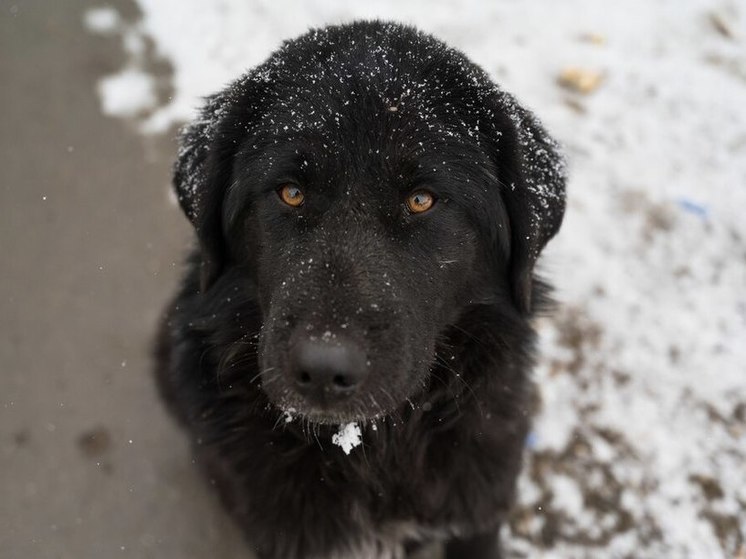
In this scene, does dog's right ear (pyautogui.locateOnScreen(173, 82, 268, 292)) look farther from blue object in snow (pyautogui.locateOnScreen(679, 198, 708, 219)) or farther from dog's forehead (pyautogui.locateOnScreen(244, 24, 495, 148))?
blue object in snow (pyautogui.locateOnScreen(679, 198, 708, 219))

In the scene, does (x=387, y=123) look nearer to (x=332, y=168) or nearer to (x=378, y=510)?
(x=332, y=168)

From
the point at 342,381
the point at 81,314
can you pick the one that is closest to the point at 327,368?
the point at 342,381

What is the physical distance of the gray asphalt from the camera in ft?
10.7

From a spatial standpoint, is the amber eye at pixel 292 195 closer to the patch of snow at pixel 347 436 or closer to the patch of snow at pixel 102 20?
the patch of snow at pixel 347 436

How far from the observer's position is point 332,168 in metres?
2.13

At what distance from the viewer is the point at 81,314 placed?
3836 mm

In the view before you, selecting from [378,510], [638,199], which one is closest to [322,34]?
[378,510]

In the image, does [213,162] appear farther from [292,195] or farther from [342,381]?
[342,381]

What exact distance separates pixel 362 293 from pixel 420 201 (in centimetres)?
40

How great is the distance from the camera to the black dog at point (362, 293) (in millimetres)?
2062

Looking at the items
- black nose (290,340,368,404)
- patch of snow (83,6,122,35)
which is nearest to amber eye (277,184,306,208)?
black nose (290,340,368,404)

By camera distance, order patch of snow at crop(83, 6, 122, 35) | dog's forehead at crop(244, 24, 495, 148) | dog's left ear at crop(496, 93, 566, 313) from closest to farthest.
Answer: dog's forehead at crop(244, 24, 495, 148) < dog's left ear at crop(496, 93, 566, 313) < patch of snow at crop(83, 6, 122, 35)

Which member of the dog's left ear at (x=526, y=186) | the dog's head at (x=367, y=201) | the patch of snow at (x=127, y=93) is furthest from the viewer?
the patch of snow at (x=127, y=93)

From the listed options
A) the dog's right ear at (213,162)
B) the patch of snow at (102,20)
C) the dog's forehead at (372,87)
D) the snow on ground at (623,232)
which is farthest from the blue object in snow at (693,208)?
the patch of snow at (102,20)
